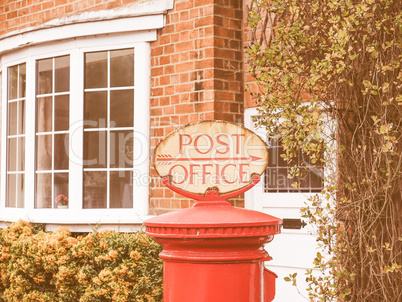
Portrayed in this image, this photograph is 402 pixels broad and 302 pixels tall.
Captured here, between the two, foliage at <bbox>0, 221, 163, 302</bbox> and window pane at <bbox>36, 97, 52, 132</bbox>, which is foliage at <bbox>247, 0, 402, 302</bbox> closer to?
foliage at <bbox>0, 221, 163, 302</bbox>

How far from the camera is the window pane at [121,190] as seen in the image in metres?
6.80

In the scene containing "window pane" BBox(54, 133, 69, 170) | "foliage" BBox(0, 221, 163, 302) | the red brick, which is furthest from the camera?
"window pane" BBox(54, 133, 69, 170)

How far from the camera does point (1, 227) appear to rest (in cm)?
789

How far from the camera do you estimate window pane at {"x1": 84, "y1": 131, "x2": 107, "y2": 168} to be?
691 cm

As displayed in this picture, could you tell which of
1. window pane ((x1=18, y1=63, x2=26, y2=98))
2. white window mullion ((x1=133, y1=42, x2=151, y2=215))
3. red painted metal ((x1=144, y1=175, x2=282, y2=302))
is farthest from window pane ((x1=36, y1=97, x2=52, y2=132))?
red painted metal ((x1=144, y1=175, x2=282, y2=302))

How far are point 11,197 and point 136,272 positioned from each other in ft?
8.79

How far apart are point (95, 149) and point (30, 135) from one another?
0.97m

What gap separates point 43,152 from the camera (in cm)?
743

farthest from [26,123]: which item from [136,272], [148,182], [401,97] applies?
[401,97]

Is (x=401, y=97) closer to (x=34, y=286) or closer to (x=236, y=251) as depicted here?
(x=236, y=251)

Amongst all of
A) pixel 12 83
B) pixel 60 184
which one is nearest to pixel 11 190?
pixel 60 184

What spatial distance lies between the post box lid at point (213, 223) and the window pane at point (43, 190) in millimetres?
4717

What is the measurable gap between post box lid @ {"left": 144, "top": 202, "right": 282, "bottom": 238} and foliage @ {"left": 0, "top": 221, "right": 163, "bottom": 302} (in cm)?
322

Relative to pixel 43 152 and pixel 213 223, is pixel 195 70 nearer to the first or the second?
pixel 43 152
